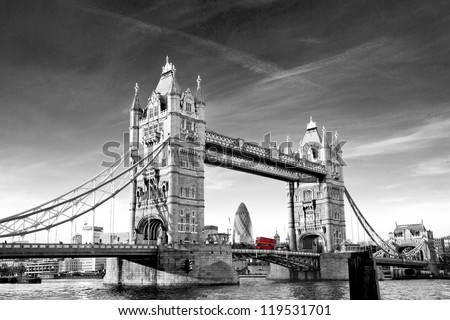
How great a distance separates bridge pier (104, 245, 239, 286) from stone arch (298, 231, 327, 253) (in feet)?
128

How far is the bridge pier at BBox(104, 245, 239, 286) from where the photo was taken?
61.0 meters

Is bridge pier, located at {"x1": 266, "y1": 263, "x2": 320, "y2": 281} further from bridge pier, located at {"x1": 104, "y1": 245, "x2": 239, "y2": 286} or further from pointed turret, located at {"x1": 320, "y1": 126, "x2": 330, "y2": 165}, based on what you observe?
bridge pier, located at {"x1": 104, "y1": 245, "x2": 239, "y2": 286}

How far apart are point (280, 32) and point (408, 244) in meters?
133

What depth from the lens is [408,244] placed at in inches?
5605

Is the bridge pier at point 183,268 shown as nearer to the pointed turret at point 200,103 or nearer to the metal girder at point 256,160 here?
the metal girder at point 256,160

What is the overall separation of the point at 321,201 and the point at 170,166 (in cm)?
4367

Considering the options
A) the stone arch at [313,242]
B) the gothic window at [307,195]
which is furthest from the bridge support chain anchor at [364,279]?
the gothic window at [307,195]

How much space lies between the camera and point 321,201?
332ft

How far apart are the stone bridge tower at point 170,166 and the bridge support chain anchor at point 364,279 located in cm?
4921

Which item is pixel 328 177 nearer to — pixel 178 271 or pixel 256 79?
pixel 178 271

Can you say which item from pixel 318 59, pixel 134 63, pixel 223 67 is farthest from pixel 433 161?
pixel 134 63
